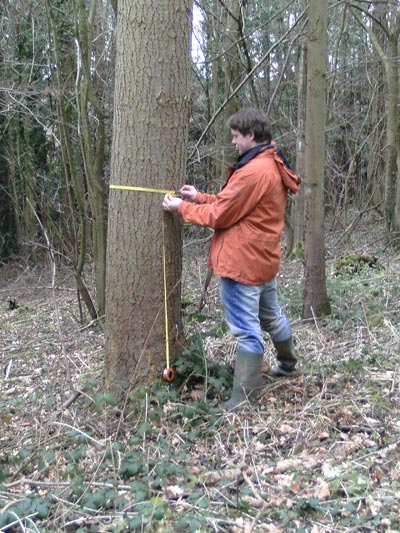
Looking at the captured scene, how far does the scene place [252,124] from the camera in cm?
377

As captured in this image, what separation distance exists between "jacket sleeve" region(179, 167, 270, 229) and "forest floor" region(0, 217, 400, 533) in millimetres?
973

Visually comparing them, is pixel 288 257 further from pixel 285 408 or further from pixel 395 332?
pixel 285 408

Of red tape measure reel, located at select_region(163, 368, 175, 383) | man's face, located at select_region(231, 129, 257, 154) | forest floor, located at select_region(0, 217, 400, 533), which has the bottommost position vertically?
forest floor, located at select_region(0, 217, 400, 533)

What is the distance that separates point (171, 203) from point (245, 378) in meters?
1.21

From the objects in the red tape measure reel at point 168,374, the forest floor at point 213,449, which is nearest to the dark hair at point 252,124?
the forest floor at point 213,449

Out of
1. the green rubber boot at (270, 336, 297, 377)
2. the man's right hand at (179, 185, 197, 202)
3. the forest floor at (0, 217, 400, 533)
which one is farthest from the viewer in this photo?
the green rubber boot at (270, 336, 297, 377)

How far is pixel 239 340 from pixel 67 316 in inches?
210

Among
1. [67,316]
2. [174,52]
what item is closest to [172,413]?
[174,52]

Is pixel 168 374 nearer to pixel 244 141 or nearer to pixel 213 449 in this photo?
pixel 213 449

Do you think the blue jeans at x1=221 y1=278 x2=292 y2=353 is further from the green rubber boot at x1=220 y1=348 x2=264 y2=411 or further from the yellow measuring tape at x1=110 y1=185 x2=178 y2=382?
the yellow measuring tape at x1=110 y1=185 x2=178 y2=382

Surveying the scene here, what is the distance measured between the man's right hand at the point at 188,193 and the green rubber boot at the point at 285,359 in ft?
4.00

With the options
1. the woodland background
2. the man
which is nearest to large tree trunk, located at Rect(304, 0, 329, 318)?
the woodland background

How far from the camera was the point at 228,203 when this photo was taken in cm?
369

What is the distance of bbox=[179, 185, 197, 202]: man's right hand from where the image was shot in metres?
3.93
